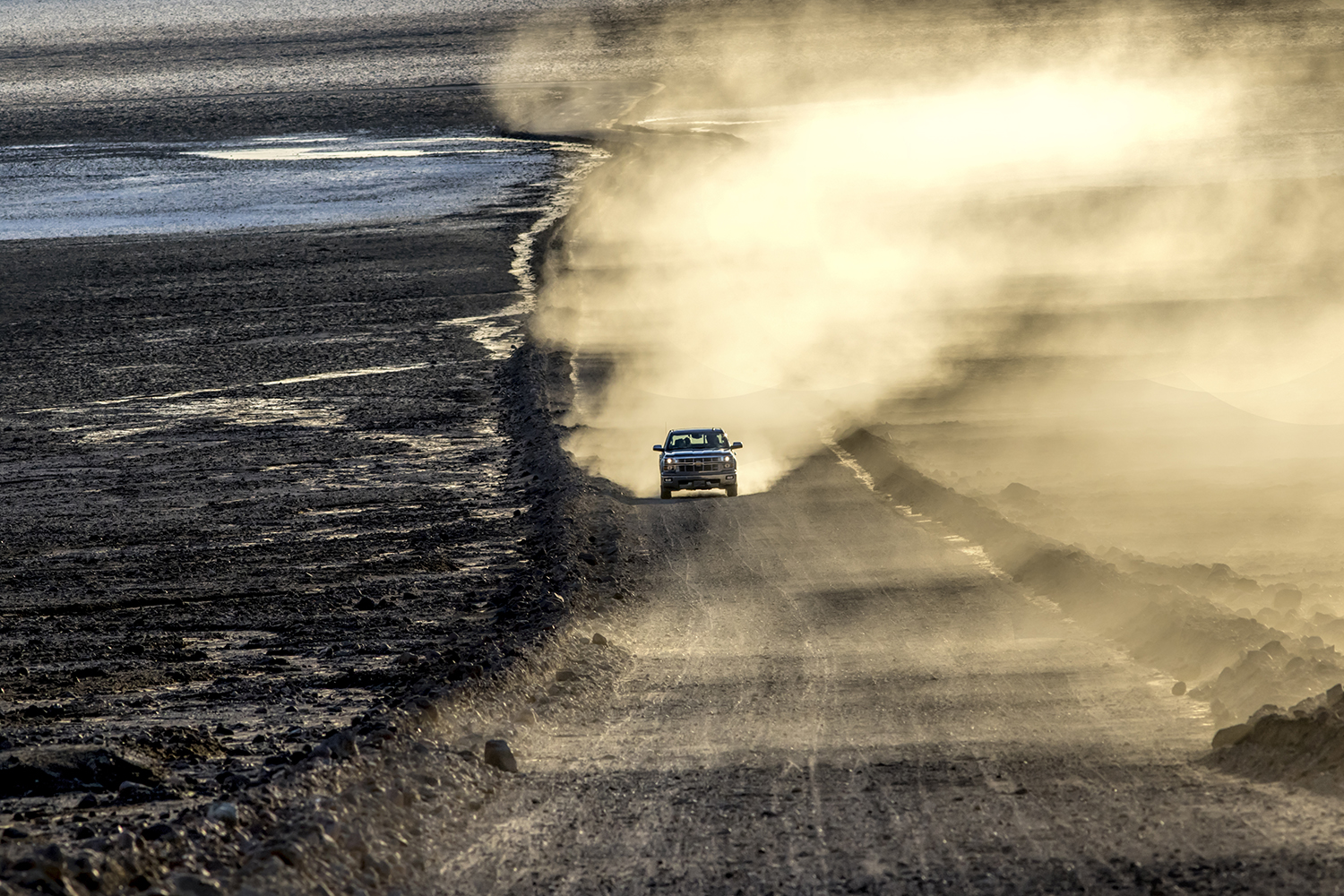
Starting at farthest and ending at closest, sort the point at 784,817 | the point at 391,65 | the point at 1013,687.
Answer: the point at 391,65 < the point at 1013,687 < the point at 784,817

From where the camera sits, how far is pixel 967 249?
55.7 m

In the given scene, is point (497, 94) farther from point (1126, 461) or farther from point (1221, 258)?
point (1126, 461)

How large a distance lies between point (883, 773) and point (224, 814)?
5129mm

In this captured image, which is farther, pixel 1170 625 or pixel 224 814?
pixel 1170 625

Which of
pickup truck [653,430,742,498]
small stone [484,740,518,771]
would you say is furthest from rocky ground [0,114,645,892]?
pickup truck [653,430,742,498]

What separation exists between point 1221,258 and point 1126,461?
79.5ft

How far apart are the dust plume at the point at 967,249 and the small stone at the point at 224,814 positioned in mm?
18885

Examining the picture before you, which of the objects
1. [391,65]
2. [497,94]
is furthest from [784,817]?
[391,65]

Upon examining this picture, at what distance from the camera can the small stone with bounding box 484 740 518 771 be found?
1273 centimetres

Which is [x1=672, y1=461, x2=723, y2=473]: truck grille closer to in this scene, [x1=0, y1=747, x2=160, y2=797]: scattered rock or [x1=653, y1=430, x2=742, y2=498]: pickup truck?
[x1=653, y1=430, x2=742, y2=498]: pickup truck

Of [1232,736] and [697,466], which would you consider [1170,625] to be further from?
[697,466]

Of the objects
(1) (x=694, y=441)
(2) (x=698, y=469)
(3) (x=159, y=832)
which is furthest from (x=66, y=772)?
(1) (x=694, y=441)

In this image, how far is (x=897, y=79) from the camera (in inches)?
4412

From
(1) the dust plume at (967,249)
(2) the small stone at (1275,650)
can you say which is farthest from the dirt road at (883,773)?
(1) the dust plume at (967,249)
